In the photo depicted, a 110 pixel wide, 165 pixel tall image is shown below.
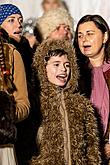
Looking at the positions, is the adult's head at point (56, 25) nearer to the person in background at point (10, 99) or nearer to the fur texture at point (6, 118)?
the person in background at point (10, 99)

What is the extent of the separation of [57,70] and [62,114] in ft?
0.67

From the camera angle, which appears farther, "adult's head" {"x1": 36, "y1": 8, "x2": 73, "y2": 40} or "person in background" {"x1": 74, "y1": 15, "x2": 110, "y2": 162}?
"adult's head" {"x1": 36, "y1": 8, "x2": 73, "y2": 40}

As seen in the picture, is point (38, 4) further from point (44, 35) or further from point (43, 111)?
point (43, 111)

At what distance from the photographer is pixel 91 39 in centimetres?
286

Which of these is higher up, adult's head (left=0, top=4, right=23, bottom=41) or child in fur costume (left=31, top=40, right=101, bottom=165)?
adult's head (left=0, top=4, right=23, bottom=41)

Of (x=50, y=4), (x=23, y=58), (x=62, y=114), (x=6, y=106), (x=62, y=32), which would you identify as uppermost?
(x=50, y=4)

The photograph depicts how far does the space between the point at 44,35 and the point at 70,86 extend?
66 cm

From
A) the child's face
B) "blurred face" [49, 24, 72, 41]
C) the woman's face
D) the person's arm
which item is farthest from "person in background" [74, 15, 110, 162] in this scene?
the person's arm

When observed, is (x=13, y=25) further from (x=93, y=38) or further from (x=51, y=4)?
(x=51, y=4)

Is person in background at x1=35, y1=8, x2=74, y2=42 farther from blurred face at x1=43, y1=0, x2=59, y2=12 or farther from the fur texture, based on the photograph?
the fur texture

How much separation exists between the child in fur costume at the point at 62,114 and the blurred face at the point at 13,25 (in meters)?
0.33

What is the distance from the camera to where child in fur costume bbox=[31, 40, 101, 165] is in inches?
97.0

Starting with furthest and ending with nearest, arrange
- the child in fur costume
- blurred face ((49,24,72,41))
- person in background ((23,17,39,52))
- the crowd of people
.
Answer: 1. person in background ((23,17,39,52))
2. blurred face ((49,24,72,41))
3. the child in fur costume
4. the crowd of people

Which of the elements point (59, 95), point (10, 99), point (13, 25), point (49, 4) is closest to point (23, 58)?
point (13, 25)
